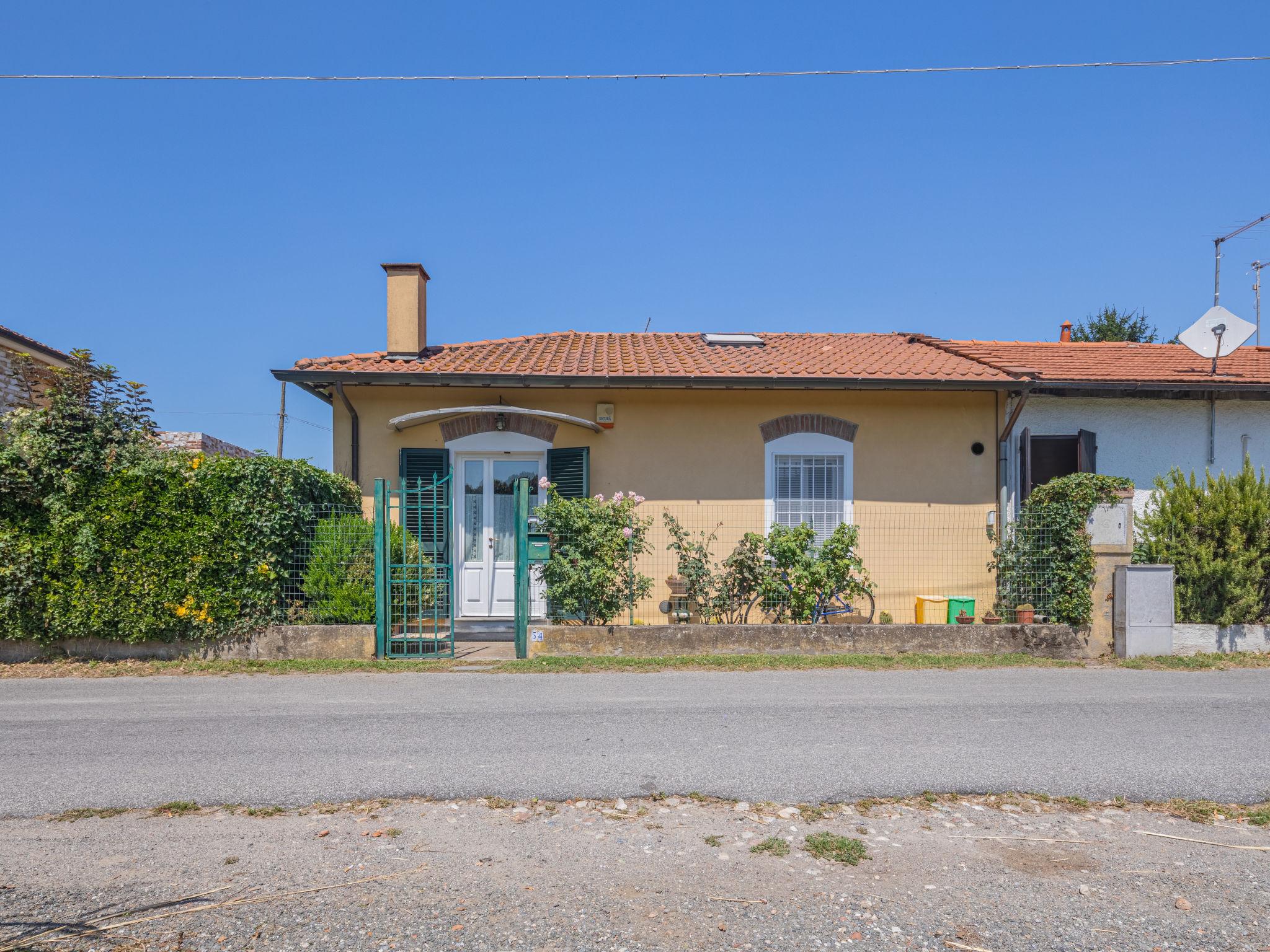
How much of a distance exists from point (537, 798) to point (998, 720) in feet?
12.0

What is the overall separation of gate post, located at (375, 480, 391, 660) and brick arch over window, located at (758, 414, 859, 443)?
16.3 ft

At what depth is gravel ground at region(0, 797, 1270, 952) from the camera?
321 cm

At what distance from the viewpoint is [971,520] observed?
1141cm

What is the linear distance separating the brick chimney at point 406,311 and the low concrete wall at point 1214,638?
9.78 meters

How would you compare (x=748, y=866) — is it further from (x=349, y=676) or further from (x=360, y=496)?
(x=360, y=496)

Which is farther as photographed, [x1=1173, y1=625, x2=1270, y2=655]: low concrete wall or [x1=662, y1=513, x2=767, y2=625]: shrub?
[x1=662, y1=513, x2=767, y2=625]: shrub

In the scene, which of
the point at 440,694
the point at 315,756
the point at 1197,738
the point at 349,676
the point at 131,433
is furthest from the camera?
the point at 131,433

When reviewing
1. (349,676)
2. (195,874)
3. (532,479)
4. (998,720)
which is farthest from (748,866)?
(532,479)

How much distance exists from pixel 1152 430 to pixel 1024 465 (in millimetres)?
1986

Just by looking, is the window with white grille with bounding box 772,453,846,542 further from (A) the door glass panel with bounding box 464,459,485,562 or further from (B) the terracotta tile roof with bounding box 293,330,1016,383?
(A) the door glass panel with bounding box 464,459,485,562

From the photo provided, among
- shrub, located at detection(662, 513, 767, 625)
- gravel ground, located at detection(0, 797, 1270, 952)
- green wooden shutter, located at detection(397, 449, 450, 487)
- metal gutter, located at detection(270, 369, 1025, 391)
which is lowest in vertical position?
gravel ground, located at detection(0, 797, 1270, 952)

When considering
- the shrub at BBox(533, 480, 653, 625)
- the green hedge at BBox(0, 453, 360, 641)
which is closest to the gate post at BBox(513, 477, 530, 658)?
the shrub at BBox(533, 480, 653, 625)

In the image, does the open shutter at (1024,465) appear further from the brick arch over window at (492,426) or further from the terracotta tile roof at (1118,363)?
the brick arch over window at (492,426)

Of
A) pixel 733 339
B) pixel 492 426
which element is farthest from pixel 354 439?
pixel 733 339
